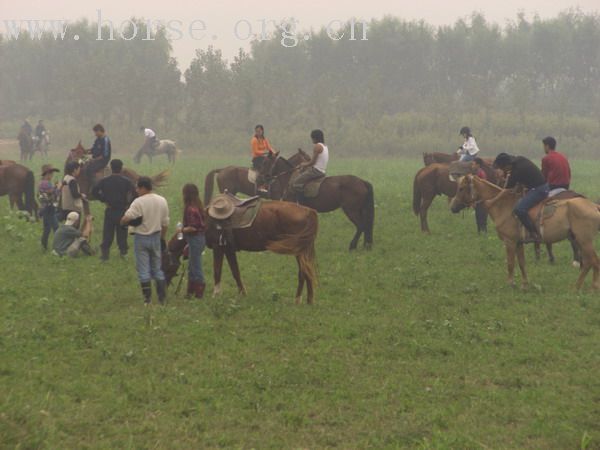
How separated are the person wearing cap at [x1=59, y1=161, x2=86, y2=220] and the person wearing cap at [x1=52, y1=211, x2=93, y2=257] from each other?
213 millimetres

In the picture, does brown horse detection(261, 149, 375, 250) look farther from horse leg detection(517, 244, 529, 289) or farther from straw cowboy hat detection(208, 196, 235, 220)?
straw cowboy hat detection(208, 196, 235, 220)

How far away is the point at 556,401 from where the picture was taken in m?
8.26

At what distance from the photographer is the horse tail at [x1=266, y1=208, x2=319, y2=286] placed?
1209 cm

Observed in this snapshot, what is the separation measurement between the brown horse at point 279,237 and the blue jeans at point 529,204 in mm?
3998

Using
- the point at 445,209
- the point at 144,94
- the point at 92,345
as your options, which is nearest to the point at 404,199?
the point at 445,209

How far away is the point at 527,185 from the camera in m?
13.5

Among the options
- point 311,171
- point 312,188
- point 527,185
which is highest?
point 527,185

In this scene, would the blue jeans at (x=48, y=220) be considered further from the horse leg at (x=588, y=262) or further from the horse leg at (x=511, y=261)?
the horse leg at (x=588, y=262)

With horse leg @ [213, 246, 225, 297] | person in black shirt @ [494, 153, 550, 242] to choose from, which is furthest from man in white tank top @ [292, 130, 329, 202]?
horse leg @ [213, 246, 225, 297]

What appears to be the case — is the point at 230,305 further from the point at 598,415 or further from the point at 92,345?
the point at 598,415

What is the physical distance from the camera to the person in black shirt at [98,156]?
18578 millimetres

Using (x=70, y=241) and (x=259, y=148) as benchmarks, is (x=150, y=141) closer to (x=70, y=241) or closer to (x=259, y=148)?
(x=259, y=148)

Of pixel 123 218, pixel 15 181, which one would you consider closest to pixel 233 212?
pixel 123 218

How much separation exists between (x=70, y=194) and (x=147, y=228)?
5.85 m
